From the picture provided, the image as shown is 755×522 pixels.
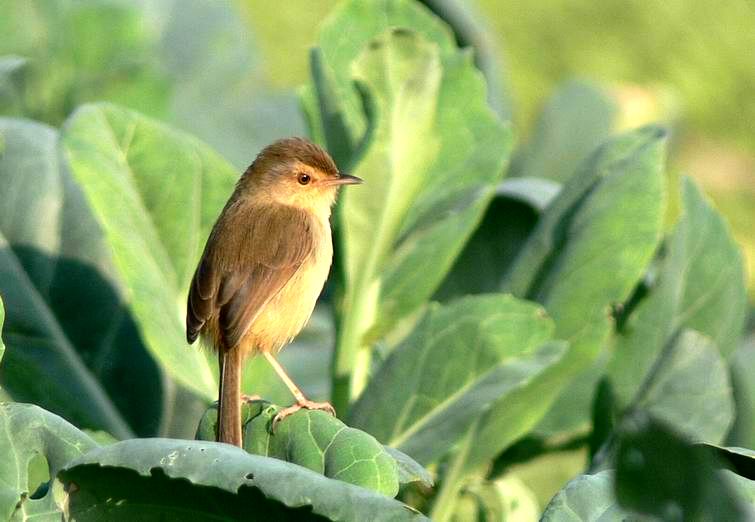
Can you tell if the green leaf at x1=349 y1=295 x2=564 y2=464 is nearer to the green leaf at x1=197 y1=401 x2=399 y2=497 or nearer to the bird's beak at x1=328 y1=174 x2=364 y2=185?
the bird's beak at x1=328 y1=174 x2=364 y2=185

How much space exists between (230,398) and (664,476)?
140 centimetres

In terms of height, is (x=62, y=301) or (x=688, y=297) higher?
(x=688, y=297)

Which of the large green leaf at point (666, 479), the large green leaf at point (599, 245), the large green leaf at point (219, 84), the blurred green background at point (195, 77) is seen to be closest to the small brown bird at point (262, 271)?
the large green leaf at point (599, 245)

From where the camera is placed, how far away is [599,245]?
10.3 ft

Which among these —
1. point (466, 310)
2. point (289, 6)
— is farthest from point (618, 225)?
point (289, 6)

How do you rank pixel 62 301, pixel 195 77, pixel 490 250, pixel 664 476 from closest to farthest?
1. pixel 664 476
2. pixel 62 301
3. pixel 490 250
4. pixel 195 77

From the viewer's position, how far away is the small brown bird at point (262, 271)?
3047mm

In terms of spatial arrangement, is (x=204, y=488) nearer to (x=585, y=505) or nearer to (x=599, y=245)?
(x=585, y=505)

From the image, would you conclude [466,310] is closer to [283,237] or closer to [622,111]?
[283,237]

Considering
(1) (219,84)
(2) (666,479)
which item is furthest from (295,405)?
(1) (219,84)

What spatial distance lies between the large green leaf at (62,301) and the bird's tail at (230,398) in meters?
0.34

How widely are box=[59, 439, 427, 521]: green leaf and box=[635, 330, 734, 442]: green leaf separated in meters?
1.36

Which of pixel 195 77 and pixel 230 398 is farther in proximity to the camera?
pixel 195 77

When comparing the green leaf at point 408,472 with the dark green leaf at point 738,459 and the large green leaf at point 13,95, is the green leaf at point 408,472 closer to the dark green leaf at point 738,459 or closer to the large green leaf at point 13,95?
the dark green leaf at point 738,459
